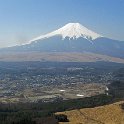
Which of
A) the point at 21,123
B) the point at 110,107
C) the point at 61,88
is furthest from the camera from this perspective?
the point at 61,88

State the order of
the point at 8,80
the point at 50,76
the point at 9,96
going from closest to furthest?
the point at 9,96
the point at 8,80
the point at 50,76

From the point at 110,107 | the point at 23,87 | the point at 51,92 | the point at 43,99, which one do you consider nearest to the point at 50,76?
the point at 23,87

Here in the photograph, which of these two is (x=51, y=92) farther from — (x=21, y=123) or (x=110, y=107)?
(x=21, y=123)

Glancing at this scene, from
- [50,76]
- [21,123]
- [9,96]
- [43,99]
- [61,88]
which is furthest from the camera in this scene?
[50,76]

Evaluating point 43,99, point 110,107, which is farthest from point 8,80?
point 110,107

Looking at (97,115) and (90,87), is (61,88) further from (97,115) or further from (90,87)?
(97,115)

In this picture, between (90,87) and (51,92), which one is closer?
(51,92)

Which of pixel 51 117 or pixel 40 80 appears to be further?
pixel 40 80

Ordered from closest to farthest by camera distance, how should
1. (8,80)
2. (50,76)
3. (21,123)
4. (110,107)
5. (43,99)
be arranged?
(21,123)
(110,107)
(43,99)
(8,80)
(50,76)
